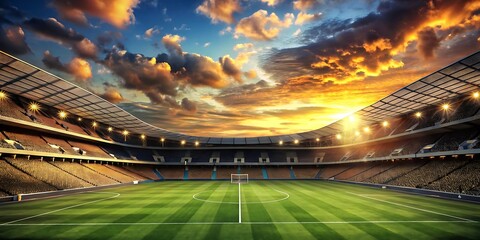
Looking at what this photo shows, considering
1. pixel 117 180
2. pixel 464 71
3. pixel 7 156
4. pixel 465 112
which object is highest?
pixel 464 71

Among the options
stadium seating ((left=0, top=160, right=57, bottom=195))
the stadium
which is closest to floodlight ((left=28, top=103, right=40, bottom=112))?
the stadium

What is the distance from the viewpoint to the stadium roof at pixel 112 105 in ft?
73.6

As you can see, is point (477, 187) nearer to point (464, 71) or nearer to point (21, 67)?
point (464, 71)

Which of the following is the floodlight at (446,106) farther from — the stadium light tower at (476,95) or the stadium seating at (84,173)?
the stadium seating at (84,173)

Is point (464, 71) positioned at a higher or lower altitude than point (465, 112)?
higher

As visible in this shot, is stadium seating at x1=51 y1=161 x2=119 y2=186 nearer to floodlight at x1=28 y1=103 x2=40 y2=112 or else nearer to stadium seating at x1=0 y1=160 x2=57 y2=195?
stadium seating at x1=0 y1=160 x2=57 y2=195

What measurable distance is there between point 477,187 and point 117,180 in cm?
4555

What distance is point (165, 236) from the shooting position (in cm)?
1195

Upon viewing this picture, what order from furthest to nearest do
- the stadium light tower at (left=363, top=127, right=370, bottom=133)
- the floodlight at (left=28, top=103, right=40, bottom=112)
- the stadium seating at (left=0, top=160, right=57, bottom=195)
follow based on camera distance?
the stadium light tower at (left=363, top=127, right=370, bottom=133) → the floodlight at (left=28, top=103, right=40, bottom=112) → the stadium seating at (left=0, top=160, right=57, bottom=195)

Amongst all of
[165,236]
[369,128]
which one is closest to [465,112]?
[369,128]

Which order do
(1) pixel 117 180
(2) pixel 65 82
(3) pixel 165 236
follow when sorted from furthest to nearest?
1. (1) pixel 117 180
2. (2) pixel 65 82
3. (3) pixel 165 236

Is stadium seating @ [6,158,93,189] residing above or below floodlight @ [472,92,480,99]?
below

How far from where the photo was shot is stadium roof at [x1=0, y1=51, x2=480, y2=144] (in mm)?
22438

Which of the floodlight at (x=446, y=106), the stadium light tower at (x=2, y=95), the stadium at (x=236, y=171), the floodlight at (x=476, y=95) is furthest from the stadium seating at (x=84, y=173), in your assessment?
the floodlight at (x=476, y=95)
